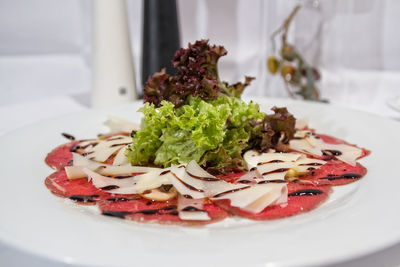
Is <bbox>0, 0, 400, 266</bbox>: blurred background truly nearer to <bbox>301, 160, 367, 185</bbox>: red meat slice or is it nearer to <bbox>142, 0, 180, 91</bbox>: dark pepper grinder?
<bbox>142, 0, 180, 91</bbox>: dark pepper grinder

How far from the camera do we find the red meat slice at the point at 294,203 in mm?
1238

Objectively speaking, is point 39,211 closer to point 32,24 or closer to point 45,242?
point 45,242

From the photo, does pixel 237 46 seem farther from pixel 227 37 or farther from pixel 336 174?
pixel 336 174

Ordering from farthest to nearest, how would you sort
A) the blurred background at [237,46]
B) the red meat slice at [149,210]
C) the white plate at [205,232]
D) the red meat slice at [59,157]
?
the blurred background at [237,46]
the red meat slice at [59,157]
the red meat slice at [149,210]
the white plate at [205,232]

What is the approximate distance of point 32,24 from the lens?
4441 millimetres

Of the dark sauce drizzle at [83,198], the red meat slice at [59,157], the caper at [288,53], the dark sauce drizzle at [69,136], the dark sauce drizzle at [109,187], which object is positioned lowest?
the dark sauce drizzle at [83,198]

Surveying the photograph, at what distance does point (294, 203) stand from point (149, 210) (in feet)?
1.50

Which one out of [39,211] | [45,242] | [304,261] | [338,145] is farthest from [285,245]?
[338,145]

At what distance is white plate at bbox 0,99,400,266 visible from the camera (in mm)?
938

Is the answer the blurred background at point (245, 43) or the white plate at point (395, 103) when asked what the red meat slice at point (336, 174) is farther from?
the blurred background at point (245, 43)

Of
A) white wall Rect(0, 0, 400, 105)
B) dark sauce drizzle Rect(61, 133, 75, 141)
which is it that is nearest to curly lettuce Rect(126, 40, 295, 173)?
dark sauce drizzle Rect(61, 133, 75, 141)

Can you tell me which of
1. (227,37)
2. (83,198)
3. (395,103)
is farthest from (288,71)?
(83,198)

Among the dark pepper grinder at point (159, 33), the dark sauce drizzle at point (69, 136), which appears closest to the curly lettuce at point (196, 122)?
the dark sauce drizzle at point (69, 136)

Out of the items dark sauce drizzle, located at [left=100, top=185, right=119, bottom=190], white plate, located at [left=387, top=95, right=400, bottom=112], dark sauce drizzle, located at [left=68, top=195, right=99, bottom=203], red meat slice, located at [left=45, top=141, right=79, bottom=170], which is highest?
white plate, located at [left=387, top=95, right=400, bottom=112]
